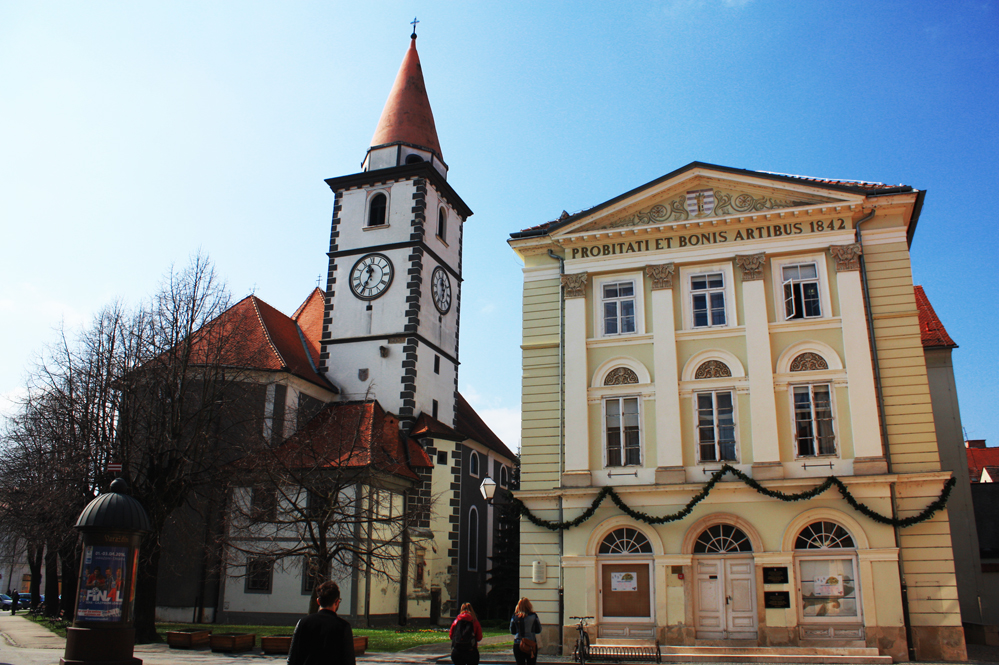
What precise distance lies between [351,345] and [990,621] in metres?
28.0

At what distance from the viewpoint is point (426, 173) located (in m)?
39.0

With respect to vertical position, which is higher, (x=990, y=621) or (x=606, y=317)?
(x=606, y=317)

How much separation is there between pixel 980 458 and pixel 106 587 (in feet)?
168

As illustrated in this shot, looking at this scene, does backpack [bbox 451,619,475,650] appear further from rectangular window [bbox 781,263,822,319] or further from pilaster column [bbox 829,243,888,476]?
rectangular window [bbox 781,263,822,319]

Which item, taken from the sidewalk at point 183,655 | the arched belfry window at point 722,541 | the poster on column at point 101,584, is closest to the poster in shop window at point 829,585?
the arched belfry window at point 722,541

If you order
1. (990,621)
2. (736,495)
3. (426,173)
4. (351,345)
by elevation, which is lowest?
(990,621)

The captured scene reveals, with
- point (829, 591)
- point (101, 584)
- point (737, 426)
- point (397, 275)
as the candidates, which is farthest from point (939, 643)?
point (397, 275)

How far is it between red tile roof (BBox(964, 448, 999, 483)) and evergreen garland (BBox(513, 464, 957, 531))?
3109cm

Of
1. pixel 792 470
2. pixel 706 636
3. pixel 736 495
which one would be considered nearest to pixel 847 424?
pixel 792 470

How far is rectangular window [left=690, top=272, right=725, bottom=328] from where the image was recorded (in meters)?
23.4

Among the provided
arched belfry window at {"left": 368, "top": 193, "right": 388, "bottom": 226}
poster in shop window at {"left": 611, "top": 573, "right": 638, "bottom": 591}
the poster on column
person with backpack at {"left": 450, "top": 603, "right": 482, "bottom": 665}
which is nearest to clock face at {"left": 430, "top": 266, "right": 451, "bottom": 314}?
arched belfry window at {"left": 368, "top": 193, "right": 388, "bottom": 226}

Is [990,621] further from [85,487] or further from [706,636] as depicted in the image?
[85,487]

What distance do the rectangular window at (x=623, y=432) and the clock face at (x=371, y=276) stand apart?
17462 millimetres

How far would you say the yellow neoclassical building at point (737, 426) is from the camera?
2028 centimetres
